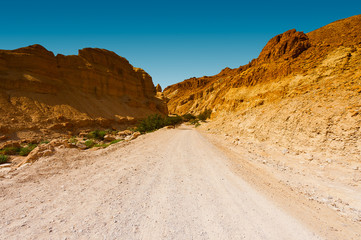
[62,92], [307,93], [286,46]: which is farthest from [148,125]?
[286,46]

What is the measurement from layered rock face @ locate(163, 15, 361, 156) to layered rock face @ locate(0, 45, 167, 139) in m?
20.7

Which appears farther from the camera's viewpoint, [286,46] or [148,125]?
[148,125]

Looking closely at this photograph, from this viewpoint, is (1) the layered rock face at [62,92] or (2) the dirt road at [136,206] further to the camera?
(1) the layered rock face at [62,92]

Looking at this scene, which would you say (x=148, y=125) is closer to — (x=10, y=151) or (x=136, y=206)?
(x=10, y=151)

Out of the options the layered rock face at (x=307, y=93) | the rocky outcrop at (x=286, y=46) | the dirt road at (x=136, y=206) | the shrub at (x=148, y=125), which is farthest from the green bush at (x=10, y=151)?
the rocky outcrop at (x=286, y=46)

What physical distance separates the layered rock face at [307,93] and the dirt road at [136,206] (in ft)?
20.8

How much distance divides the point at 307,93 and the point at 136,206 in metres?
13.8

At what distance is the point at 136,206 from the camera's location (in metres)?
2.93

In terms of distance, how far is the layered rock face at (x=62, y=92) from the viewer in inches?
651

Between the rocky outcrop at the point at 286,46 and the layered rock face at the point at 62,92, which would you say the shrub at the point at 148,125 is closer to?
the layered rock face at the point at 62,92

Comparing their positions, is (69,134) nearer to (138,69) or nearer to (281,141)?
(281,141)

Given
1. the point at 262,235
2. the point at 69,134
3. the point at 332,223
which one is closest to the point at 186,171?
the point at 262,235

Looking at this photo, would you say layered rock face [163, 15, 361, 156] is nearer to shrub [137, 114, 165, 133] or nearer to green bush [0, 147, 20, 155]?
shrub [137, 114, 165, 133]

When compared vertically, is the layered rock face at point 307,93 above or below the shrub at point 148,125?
above
